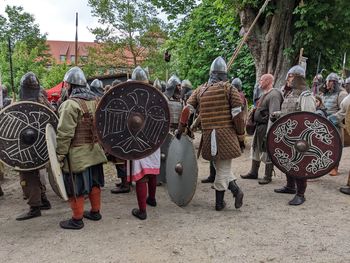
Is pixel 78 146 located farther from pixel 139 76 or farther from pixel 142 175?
pixel 139 76

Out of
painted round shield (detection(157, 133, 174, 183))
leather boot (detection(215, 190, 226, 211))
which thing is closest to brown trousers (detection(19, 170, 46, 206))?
painted round shield (detection(157, 133, 174, 183))

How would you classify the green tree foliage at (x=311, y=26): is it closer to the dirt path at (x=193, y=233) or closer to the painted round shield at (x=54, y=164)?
the dirt path at (x=193, y=233)

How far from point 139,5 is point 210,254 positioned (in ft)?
77.6

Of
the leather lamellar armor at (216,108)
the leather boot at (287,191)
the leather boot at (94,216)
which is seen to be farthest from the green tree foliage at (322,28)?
the leather boot at (94,216)

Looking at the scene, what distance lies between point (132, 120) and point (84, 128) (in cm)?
47

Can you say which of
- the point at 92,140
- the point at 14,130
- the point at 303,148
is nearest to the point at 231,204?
the point at 303,148

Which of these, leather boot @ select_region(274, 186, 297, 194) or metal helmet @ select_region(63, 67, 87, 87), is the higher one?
metal helmet @ select_region(63, 67, 87, 87)

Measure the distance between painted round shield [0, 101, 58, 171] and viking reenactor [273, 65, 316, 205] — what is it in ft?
9.36

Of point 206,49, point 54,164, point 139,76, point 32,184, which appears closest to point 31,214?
point 32,184

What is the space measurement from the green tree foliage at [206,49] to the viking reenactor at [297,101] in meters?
7.45

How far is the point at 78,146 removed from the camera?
379 centimetres

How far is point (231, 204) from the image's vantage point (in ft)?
15.5

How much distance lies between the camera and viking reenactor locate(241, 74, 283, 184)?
524cm

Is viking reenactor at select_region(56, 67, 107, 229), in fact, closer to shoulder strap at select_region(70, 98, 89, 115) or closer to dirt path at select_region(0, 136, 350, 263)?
shoulder strap at select_region(70, 98, 89, 115)
